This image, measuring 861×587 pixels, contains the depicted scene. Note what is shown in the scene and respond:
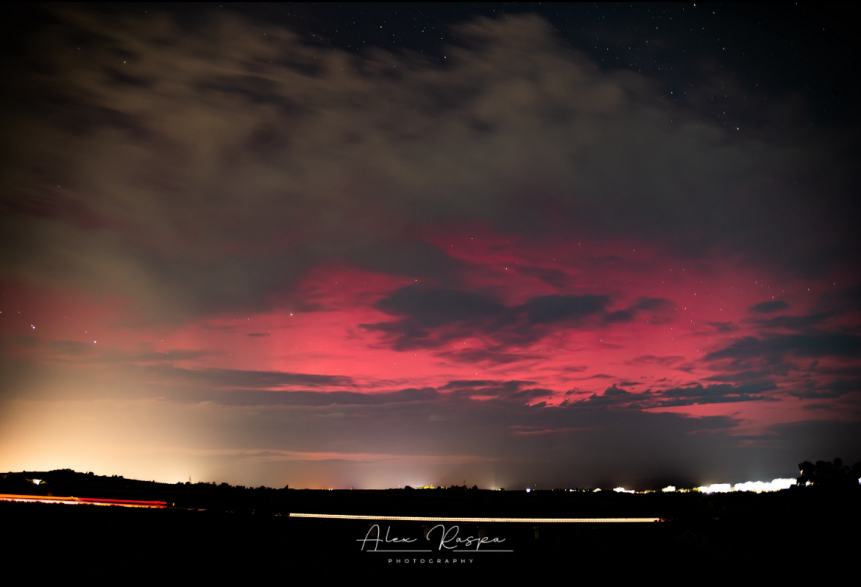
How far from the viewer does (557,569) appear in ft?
86.9

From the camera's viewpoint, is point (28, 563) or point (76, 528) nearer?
point (28, 563)

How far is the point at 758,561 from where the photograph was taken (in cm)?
2506

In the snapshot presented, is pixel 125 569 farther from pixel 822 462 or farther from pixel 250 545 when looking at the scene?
pixel 822 462

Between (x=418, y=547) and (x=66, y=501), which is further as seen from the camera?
(x=66, y=501)

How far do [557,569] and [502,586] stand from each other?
3868 mm

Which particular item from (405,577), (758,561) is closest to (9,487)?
(405,577)

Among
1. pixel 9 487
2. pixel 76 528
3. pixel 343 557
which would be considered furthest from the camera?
pixel 9 487

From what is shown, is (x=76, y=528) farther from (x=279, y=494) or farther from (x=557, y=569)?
(x=279, y=494)

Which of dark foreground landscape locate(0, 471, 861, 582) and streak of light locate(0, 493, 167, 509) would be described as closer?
dark foreground landscape locate(0, 471, 861, 582)

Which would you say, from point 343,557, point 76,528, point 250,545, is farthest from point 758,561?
point 76,528

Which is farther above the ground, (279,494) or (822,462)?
(822,462)

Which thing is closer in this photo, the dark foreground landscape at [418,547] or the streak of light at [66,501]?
the dark foreground landscape at [418,547]

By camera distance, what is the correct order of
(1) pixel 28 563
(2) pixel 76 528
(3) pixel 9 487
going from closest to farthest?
(1) pixel 28 563, (2) pixel 76 528, (3) pixel 9 487

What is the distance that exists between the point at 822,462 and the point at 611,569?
1692 inches
